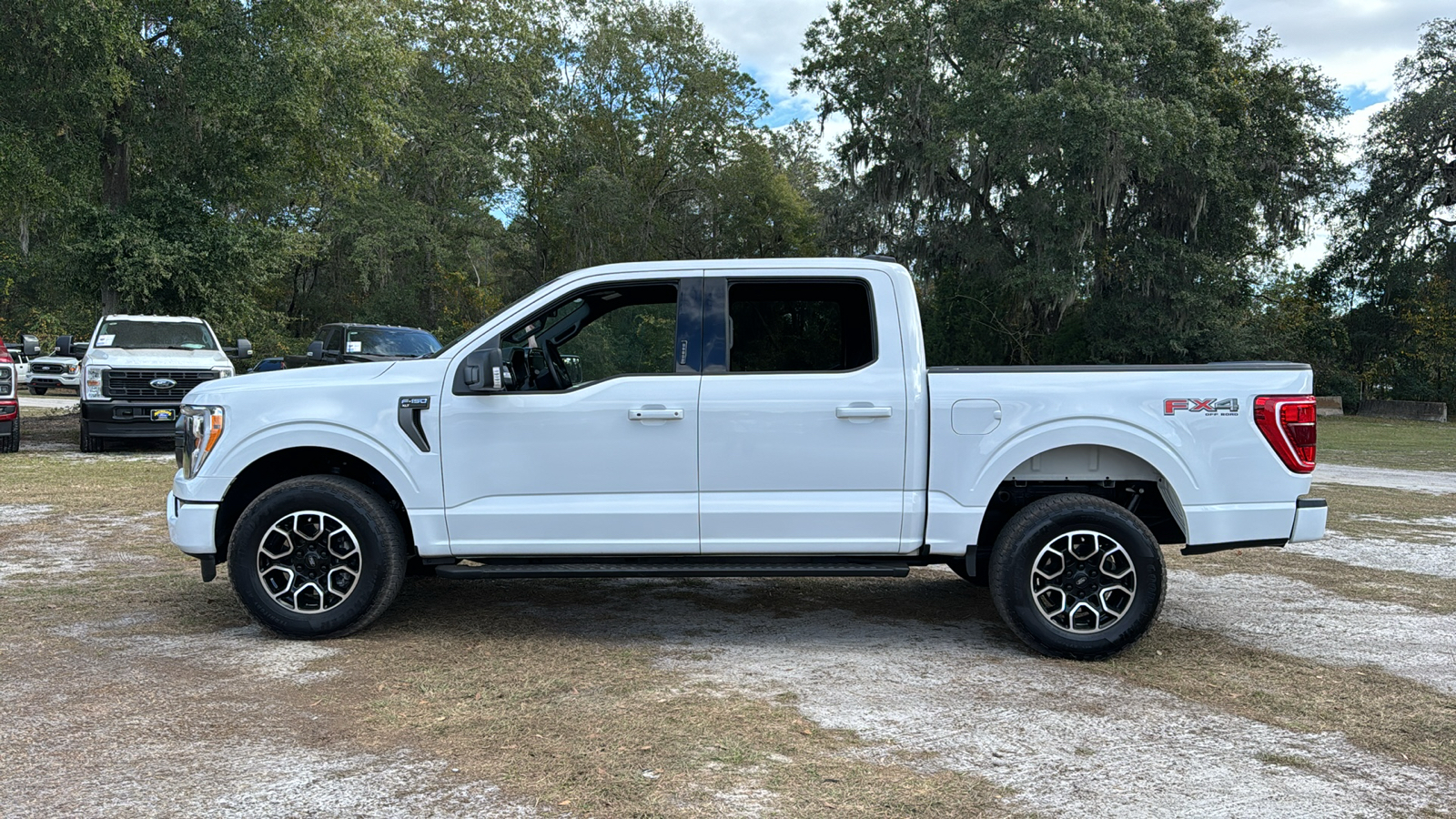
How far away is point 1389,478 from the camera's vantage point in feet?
48.9

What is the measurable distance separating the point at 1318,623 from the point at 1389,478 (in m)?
10.5

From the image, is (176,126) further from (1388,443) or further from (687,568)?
(1388,443)

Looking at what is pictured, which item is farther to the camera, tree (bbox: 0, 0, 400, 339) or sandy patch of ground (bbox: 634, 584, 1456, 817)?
tree (bbox: 0, 0, 400, 339)

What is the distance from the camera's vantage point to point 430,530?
543 centimetres

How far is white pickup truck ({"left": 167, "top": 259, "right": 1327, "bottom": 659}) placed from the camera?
5.29 m

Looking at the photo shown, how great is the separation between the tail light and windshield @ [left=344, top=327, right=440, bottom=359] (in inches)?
584

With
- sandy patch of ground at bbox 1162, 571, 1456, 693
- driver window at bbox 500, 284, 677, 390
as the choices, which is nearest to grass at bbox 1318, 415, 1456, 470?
sandy patch of ground at bbox 1162, 571, 1456, 693

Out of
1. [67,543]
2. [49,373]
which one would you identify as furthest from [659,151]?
[67,543]

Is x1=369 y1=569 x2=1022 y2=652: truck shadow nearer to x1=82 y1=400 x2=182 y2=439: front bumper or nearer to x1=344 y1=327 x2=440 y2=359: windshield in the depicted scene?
x1=82 y1=400 x2=182 y2=439: front bumper

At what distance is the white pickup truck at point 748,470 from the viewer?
17.4 ft

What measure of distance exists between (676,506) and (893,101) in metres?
30.4

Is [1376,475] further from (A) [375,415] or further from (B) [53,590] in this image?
(B) [53,590]

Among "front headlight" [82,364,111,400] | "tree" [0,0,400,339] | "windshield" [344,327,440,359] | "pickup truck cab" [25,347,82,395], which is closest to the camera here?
"front headlight" [82,364,111,400]

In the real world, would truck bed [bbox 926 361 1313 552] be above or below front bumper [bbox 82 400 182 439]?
above
